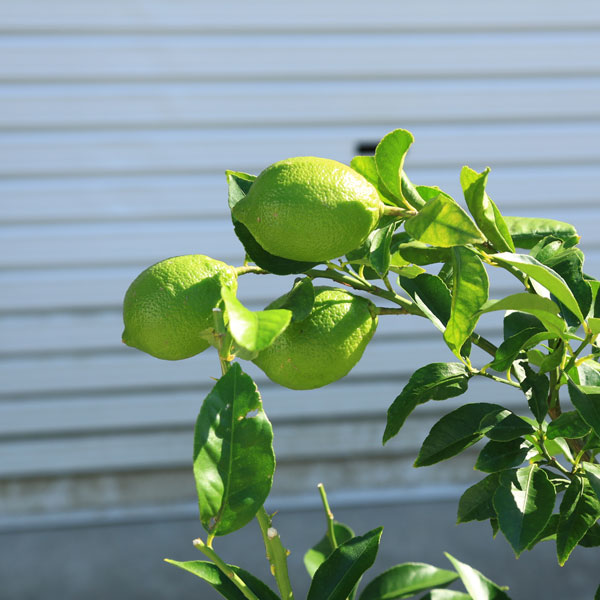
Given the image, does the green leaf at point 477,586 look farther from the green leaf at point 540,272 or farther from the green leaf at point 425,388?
the green leaf at point 540,272

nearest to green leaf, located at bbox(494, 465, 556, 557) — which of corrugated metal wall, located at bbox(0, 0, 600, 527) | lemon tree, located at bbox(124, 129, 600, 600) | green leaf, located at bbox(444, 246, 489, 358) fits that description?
lemon tree, located at bbox(124, 129, 600, 600)

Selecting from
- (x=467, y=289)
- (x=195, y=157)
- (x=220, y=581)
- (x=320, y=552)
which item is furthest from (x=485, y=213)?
(x=195, y=157)

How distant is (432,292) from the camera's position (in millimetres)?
478

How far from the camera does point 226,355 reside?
1.14 feet

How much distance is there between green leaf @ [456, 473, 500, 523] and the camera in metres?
0.50

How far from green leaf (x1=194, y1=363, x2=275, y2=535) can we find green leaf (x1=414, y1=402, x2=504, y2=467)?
13 cm

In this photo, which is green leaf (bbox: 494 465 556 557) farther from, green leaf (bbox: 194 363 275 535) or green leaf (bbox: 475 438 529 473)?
green leaf (bbox: 194 363 275 535)

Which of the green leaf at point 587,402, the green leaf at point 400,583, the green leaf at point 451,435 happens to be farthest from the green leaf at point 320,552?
the green leaf at point 587,402

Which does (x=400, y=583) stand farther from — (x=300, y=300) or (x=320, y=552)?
(x=300, y=300)

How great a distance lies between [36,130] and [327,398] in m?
1.22

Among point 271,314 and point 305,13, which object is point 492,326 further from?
point 271,314

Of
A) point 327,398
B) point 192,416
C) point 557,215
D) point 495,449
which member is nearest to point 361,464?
point 327,398

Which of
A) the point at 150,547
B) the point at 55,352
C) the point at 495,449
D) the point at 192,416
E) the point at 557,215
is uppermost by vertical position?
the point at 495,449

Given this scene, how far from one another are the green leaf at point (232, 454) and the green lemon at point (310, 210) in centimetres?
7
